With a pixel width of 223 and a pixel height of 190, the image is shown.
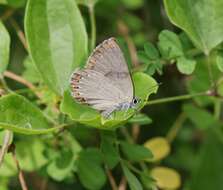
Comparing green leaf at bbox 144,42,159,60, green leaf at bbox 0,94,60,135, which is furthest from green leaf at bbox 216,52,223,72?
green leaf at bbox 0,94,60,135

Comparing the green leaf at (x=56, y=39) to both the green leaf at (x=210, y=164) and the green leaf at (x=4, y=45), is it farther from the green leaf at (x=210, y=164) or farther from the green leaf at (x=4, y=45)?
the green leaf at (x=210, y=164)

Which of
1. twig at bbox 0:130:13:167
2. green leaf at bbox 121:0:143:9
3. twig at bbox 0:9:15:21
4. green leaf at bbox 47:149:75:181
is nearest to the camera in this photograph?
twig at bbox 0:130:13:167

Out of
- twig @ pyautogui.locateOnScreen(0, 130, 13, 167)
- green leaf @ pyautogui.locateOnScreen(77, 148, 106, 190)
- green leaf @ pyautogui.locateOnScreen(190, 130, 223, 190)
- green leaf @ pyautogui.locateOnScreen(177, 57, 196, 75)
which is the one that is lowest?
green leaf @ pyautogui.locateOnScreen(190, 130, 223, 190)

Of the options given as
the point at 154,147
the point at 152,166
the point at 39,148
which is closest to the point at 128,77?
the point at 39,148

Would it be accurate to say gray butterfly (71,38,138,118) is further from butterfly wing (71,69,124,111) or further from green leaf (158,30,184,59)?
green leaf (158,30,184,59)

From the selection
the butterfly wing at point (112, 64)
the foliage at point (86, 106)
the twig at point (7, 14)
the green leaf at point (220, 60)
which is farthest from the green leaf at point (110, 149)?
the twig at point (7, 14)

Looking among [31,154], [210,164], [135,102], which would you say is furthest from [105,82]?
[210,164]
